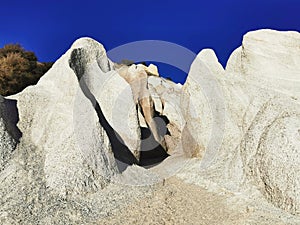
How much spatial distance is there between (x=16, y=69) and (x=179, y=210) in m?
12.4

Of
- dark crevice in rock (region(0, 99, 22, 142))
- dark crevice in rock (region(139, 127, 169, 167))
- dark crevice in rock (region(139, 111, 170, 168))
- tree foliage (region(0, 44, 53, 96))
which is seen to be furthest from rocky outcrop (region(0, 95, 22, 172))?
dark crevice in rock (region(139, 127, 169, 167))

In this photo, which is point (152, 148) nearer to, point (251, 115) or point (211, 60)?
point (211, 60)

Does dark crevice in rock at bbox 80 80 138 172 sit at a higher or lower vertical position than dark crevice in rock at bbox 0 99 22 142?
lower

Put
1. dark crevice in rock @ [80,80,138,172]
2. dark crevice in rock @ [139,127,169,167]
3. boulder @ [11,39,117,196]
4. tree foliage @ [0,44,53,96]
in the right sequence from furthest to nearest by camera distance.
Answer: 1. tree foliage @ [0,44,53,96]
2. dark crevice in rock @ [139,127,169,167]
3. dark crevice in rock @ [80,80,138,172]
4. boulder @ [11,39,117,196]

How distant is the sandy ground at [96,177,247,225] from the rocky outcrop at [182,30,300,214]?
0.98 metres

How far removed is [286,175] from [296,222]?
48.7 inches

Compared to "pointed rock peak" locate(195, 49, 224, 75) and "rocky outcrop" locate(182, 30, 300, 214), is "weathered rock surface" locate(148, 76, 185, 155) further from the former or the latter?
"pointed rock peak" locate(195, 49, 224, 75)

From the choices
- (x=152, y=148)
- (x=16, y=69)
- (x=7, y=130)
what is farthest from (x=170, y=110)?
(x=7, y=130)

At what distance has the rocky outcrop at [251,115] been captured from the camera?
8469 mm

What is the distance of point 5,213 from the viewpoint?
757 centimetres

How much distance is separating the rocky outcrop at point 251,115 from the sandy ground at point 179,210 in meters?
0.98

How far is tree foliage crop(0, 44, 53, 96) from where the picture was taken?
16203 mm

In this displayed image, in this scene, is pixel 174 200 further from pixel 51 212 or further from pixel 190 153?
pixel 190 153

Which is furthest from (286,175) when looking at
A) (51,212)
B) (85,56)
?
(85,56)
